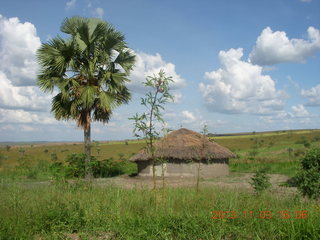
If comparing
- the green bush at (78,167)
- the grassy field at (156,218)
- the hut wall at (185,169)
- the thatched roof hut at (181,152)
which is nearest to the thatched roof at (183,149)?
the thatched roof hut at (181,152)

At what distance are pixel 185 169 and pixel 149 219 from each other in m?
13.7

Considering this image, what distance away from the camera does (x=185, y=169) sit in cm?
1886

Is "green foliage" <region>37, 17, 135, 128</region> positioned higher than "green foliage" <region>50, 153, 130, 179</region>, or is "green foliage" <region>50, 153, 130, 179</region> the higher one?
"green foliage" <region>37, 17, 135, 128</region>

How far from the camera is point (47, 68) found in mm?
15820

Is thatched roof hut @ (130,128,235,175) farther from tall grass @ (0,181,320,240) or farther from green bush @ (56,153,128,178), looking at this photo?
tall grass @ (0,181,320,240)

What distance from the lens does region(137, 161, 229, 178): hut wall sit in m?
18.9

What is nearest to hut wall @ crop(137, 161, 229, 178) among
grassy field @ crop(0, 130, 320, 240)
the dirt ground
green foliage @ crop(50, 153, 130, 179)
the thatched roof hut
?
the thatched roof hut

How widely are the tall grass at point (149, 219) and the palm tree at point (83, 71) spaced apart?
9.25 metres

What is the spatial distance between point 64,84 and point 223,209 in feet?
38.1

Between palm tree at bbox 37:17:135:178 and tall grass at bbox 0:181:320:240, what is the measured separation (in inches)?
364
